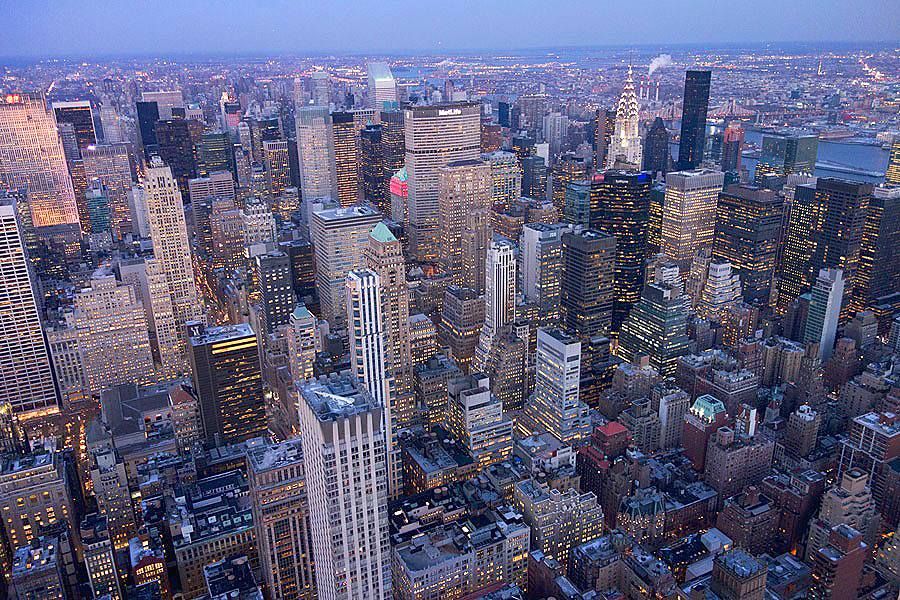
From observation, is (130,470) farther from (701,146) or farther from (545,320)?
(701,146)

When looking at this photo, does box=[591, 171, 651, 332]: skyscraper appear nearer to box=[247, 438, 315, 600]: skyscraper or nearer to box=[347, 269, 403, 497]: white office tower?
box=[347, 269, 403, 497]: white office tower

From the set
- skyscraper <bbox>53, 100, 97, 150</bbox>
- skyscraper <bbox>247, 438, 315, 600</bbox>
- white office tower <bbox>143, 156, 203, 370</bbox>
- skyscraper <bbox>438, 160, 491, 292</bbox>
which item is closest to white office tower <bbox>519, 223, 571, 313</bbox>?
skyscraper <bbox>438, 160, 491, 292</bbox>

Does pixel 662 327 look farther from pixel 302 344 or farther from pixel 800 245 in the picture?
pixel 302 344

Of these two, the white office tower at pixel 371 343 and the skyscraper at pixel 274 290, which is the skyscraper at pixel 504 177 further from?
the white office tower at pixel 371 343

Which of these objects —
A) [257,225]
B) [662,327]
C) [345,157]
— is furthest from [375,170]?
[662,327]

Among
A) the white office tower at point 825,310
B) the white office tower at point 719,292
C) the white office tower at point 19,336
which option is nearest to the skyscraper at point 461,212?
the white office tower at point 719,292

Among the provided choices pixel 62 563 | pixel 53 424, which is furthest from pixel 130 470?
pixel 53 424
